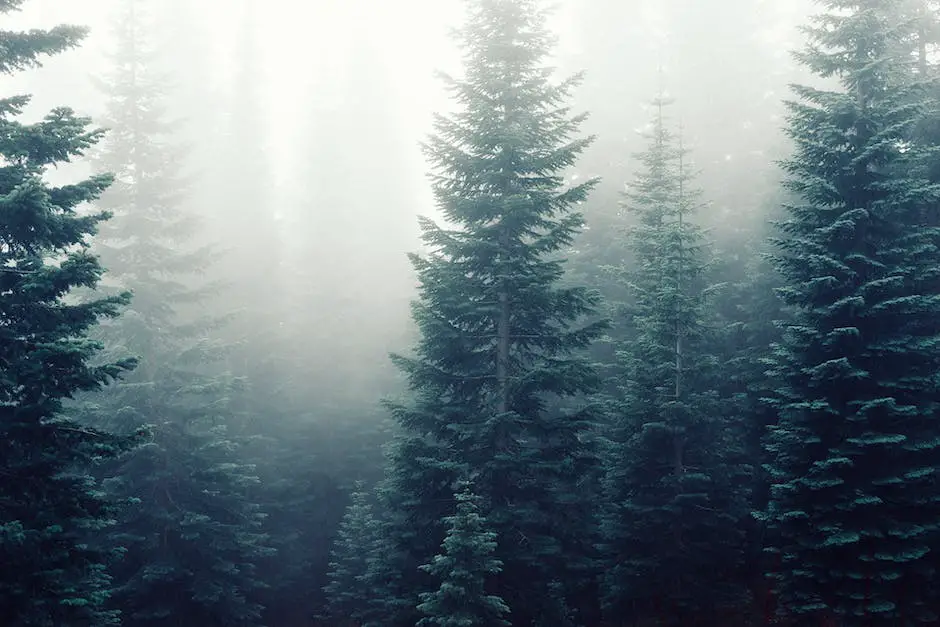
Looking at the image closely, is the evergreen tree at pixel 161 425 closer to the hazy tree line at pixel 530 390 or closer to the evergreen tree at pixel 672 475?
the hazy tree line at pixel 530 390

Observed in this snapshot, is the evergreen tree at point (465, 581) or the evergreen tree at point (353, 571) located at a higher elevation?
the evergreen tree at point (353, 571)

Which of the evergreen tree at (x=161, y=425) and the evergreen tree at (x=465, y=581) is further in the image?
the evergreen tree at (x=161, y=425)

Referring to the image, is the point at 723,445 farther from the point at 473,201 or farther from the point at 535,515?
the point at 473,201

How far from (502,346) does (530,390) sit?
4.15 ft

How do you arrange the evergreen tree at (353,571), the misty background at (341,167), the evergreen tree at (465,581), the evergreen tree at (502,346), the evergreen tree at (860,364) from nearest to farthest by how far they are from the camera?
the evergreen tree at (465,581), the evergreen tree at (860,364), the evergreen tree at (502,346), the evergreen tree at (353,571), the misty background at (341,167)

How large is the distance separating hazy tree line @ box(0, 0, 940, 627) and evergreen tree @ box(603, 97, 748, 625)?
97mm

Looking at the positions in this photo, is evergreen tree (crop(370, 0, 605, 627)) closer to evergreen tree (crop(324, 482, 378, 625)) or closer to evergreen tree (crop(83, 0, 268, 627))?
evergreen tree (crop(324, 482, 378, 625))

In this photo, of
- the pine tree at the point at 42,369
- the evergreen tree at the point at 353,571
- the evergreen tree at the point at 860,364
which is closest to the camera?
the pine tree at the point at 42,369

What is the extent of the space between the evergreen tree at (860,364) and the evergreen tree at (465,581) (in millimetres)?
6393

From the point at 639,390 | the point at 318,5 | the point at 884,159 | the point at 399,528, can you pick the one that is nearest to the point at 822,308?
the point at 884,159

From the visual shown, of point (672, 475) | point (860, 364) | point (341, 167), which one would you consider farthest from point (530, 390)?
point (341, 167)

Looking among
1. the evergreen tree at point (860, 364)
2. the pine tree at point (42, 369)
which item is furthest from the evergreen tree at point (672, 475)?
the pine tree at point (42, 369)

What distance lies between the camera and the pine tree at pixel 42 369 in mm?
10344

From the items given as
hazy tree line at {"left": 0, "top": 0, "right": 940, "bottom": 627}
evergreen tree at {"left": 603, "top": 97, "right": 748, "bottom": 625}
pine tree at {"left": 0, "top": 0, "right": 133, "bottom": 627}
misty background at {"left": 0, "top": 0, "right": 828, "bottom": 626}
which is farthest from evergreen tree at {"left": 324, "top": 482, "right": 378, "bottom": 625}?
pine tree at {"left": 0, "top": 0, "right": 133, "bottom": 627}
